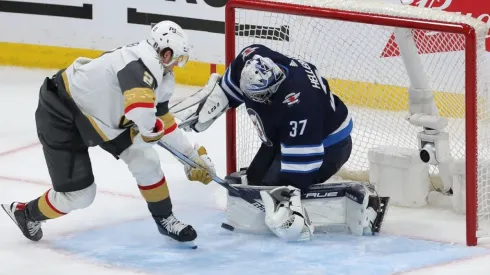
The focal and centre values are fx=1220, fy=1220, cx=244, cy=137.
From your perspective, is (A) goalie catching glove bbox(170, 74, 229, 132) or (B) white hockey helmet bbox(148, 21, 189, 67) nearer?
(B) white hockey helmet bbox(148, 21, 189, 67)

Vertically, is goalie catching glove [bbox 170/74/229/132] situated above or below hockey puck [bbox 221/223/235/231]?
above

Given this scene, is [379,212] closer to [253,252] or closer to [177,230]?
[253,252]

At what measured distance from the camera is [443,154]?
4316 mm

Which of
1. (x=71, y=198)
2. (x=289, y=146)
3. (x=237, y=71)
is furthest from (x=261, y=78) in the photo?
(x=71, y=198)

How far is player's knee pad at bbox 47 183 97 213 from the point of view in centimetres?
394

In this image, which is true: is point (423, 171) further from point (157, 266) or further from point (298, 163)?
point (157, 266)

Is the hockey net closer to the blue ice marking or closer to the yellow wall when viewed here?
the yellow wall

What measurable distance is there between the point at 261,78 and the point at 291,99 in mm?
126

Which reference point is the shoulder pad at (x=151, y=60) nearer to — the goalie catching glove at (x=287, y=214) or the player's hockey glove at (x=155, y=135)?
the player's hockey glove at (x=155, y=135)

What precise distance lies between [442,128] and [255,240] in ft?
2.55

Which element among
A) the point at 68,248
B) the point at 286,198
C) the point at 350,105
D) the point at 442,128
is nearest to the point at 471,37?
the point at 442,128

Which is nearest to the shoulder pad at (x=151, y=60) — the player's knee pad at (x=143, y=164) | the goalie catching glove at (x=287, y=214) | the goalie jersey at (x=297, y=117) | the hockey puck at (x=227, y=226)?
the player's knee pad at (x=143, y=164)

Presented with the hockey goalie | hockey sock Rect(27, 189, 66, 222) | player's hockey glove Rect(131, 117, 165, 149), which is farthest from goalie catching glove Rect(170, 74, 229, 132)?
→ hockey sock Rect(27, 189, 66, 222)

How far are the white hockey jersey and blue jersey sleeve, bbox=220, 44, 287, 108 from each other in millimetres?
366
